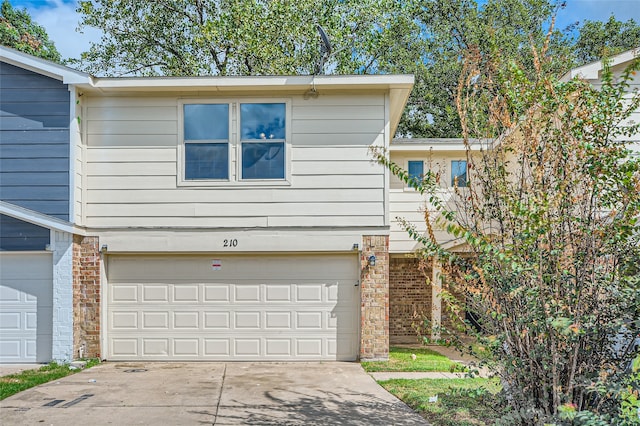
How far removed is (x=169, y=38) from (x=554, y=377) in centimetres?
2046

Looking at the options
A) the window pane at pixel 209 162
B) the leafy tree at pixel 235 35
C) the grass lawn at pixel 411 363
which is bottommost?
the grass lawn at pixel 411 363

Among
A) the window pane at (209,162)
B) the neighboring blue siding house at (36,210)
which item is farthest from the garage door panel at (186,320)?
the window pane at (209,162)

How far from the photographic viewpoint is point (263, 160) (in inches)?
381

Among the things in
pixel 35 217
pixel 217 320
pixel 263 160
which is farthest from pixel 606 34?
pixel 35 217

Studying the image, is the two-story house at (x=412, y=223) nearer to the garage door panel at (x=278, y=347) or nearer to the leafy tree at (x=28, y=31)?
the garage door panel at (x=278, y=347)

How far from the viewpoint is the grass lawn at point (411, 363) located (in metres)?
8.84

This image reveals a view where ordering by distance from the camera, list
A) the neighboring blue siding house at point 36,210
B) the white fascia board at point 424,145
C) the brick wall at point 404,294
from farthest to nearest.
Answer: the brick wall at point 404,294 → the white fascia board at point 424,145 → the neighboring blue siding house at point 36,210

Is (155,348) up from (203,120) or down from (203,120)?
down

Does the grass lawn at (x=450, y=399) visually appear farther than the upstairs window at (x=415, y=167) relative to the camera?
No

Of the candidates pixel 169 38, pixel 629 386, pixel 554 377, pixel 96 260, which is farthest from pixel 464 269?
pixel 169 38

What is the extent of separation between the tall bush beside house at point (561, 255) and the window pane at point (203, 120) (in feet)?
21.0

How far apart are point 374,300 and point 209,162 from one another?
3.80 meters

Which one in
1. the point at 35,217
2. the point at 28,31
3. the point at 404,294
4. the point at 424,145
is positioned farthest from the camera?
the point at 28,31

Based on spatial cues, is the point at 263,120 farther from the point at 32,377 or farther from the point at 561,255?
the point at 561,255
